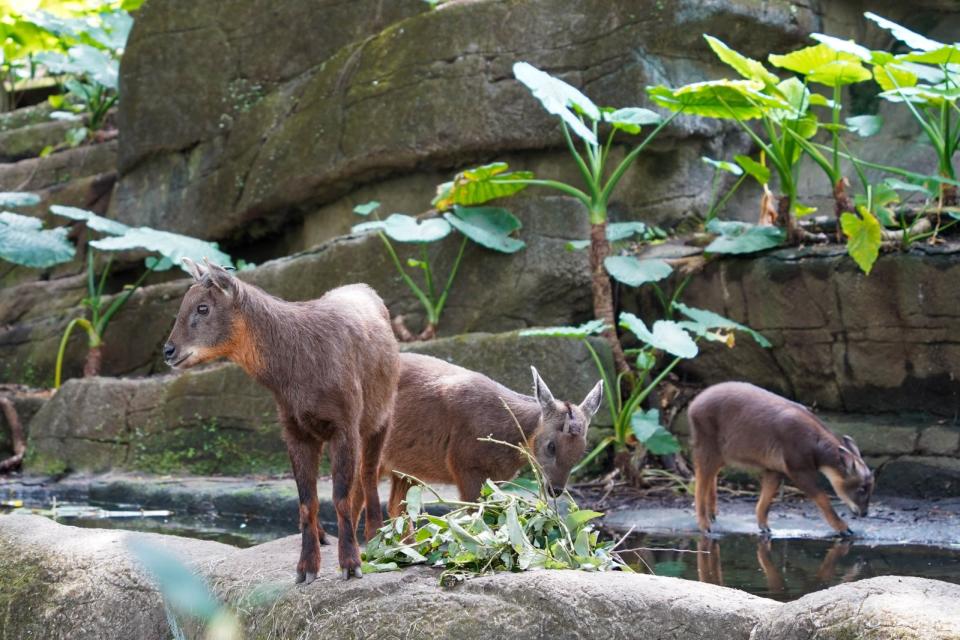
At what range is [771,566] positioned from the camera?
7.05 m

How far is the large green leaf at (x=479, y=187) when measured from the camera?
35.1 ft

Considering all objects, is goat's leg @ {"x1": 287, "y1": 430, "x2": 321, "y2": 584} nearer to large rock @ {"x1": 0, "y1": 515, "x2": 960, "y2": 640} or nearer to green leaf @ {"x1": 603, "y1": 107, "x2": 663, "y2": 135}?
large rock @ {"x1": 0, "y1": 515, "x2": 960, "y2": 640}

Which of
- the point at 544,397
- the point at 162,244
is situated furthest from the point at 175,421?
the point at 544,397

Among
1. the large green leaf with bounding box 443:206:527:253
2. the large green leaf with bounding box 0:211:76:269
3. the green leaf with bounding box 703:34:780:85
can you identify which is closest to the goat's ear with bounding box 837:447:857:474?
the green leaf with bounding box 703:34:780:85

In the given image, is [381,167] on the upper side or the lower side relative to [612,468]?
upper

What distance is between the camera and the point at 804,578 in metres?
6.59

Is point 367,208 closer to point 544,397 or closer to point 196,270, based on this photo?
point 544,397

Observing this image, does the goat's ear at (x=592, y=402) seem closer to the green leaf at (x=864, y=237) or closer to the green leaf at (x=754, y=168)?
the green leaf at (x=864, y=237)

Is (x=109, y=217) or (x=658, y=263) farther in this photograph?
(x=109, y=217)

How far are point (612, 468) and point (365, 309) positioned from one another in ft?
17.0

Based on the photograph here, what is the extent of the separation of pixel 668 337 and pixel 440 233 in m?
2.61

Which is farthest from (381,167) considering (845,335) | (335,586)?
(335,586)

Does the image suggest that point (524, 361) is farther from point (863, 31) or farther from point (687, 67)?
point (863, 31)

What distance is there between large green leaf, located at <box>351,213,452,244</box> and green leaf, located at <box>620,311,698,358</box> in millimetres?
2130
